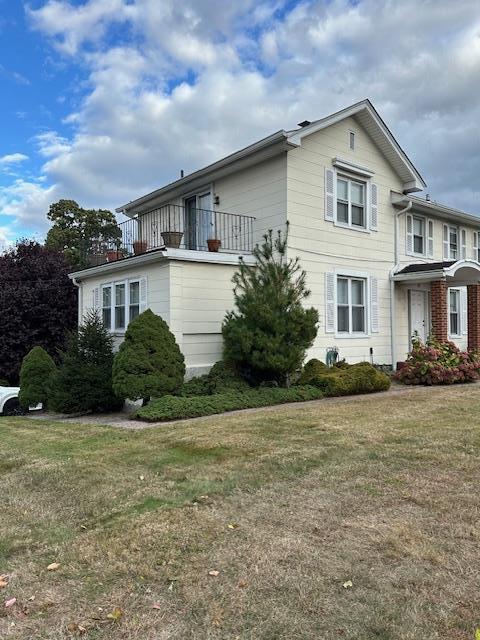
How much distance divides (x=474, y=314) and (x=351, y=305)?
16.0ft

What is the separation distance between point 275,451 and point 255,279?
555cm

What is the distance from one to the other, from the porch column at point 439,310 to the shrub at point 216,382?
6553 millimetres

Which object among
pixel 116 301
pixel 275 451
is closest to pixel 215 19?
pixel 116 301

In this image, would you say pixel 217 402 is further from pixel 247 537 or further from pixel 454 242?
pixel 454 242

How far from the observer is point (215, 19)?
33.2 ft

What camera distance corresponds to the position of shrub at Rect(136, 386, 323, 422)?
9016 mm

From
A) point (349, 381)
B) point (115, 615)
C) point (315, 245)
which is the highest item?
point (315, 245)

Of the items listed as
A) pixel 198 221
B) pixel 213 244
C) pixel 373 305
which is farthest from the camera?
pixel 198 221

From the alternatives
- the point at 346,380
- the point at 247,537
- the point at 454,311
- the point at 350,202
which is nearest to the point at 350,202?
the point at 350,202

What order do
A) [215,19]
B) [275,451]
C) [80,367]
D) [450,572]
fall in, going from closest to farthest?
[450,572], [275,451], [215,19], [80,367]

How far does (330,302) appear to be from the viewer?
45.9 ft

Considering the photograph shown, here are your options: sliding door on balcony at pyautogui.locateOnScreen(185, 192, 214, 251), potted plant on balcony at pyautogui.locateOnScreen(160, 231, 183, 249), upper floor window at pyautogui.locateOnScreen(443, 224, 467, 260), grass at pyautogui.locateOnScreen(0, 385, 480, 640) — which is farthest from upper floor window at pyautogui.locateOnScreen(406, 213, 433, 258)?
grass at pyautogui.locateOnScreen(0, 385, 480, 640)

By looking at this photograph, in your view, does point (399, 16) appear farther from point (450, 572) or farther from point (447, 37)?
point (450, 572)

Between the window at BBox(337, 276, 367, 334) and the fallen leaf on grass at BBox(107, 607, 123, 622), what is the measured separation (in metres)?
12.1
